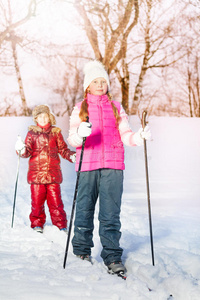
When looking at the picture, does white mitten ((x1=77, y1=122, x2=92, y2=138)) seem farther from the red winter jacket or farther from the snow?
the red winter jacket

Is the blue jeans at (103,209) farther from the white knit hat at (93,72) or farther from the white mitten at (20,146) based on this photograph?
the white mitten at (20,146)

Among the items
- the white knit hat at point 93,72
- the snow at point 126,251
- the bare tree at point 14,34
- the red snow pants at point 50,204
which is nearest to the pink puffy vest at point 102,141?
the white knit hat at point 93,72

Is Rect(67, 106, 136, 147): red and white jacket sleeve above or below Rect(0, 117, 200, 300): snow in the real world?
above

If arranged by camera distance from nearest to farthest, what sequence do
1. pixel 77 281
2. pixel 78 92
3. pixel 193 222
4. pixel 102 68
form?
pixel 77 281 < pixel 102 68 < pixel 193 222 < pixel 78 92

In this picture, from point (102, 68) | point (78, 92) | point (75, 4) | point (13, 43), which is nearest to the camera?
point (102, 68)

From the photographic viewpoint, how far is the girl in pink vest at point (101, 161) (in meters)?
3.58

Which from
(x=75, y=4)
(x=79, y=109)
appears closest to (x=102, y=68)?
(x=79, y=109)

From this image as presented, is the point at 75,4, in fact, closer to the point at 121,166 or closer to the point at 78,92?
the point at 78,92

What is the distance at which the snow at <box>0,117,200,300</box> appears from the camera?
9.23 ft

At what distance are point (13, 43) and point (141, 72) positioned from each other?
4.71 metres

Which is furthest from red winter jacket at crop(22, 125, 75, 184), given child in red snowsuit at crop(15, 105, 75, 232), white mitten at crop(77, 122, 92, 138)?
white mitten at crop(77, 122, 92, 138)

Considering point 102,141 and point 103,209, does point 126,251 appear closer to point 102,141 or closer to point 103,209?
point 103,209

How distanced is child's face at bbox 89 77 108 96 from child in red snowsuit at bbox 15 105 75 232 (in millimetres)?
1523

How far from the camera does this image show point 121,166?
363 centimetres
